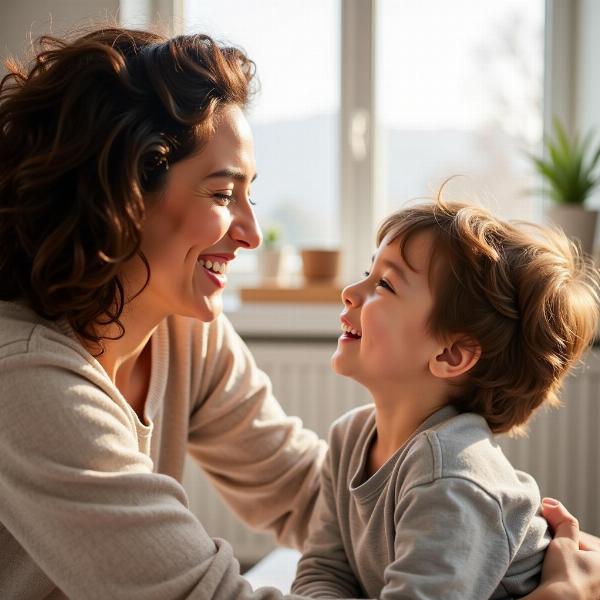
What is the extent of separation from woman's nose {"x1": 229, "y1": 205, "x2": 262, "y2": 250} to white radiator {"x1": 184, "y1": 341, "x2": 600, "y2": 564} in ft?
4.74

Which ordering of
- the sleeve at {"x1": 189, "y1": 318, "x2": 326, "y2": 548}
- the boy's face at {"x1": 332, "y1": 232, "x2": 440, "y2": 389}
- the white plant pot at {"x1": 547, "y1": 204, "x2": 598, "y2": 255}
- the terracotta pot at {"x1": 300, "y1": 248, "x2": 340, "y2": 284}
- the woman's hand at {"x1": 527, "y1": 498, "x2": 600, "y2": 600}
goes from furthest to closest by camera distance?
the terracotta pot at {"x1": 300, "y1": 248, "x2": 340, "y2": 284} < the white plant pot at {"x1": 547, "y1": 204, "x2": 598, "y2": 255} < the sleeve at {"x1": 189, "y1": 318, "x2": 326, "y2": 548} < the boy's face at {"x1": 332, "y1": 232, "x2": 440, "y2": 389} < the woman's hand at {"x1": 527, "y1": 498, "x2": 600, "y2": 600}

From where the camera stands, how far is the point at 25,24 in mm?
2840

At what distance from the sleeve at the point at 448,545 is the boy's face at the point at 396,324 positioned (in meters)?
0.22

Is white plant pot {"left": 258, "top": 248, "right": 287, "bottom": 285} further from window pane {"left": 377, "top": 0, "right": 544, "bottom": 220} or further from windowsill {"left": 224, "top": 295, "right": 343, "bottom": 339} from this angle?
window pane {"left": 377, "top": 0, "right": 544, "bottom": 220}

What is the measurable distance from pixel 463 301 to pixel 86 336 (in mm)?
538

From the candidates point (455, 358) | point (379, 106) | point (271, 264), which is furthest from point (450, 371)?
point (379, 106)

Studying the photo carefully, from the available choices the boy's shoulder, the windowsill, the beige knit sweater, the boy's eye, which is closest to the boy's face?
the boy's eye

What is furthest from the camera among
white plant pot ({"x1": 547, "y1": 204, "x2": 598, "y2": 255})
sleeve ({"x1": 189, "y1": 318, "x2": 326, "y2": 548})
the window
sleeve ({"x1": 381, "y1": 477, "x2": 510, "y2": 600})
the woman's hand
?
the window

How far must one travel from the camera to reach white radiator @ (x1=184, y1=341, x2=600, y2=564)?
9.14 ft

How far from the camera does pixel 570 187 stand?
2.80m

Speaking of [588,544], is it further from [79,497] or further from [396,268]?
[79,497]

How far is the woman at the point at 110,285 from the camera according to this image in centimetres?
114

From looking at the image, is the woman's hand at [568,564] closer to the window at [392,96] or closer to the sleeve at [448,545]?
the sleeve at [448,545]

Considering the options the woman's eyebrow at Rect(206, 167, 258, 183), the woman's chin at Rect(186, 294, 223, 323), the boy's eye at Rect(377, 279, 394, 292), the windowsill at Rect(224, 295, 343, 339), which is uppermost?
the woman's eyebrow at Rect(206, 167, 258, 183)
